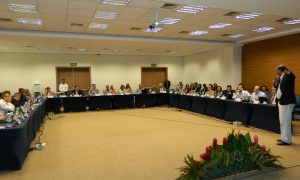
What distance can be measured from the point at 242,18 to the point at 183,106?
4723 millimetres

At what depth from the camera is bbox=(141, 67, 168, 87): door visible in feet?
50.9

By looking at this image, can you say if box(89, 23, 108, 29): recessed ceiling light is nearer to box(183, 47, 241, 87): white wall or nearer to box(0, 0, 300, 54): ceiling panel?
box(0, 0, 300, 54): ceiling panel

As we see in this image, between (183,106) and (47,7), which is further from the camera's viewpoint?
(183,106)

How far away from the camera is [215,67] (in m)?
12.7

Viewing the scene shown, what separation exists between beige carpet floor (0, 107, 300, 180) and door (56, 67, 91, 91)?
681 cm

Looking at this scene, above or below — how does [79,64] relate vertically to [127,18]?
below

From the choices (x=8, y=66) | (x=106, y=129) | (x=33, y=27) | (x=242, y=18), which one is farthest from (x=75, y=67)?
(x=242, y=18)

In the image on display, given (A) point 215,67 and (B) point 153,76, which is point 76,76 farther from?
(A) point 215,67

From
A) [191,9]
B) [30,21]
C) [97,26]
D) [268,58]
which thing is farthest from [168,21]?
[268,58]

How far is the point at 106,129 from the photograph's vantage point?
6547 mm

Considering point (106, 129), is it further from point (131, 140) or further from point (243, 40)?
point (243, 40)

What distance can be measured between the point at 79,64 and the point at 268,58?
9.76 m

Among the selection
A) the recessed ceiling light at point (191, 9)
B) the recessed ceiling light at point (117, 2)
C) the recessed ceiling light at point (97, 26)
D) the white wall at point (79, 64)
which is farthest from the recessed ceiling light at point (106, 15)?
the white wall at point (79, 64)

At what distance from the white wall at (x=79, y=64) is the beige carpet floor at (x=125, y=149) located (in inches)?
259
